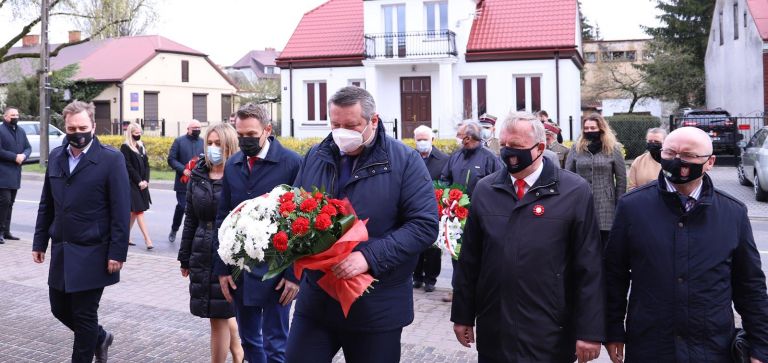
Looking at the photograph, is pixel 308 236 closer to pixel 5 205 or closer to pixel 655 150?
pixel 655 150

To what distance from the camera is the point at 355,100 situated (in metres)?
4.00

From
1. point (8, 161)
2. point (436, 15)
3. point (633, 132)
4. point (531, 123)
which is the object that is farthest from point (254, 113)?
point (436, 15)

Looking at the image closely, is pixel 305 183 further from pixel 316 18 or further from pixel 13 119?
pixel 316 18

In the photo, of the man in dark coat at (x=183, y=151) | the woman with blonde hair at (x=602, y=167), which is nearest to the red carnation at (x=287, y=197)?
the woman with blonde hair at (x=602, y=167)

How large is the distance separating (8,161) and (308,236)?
977 cm

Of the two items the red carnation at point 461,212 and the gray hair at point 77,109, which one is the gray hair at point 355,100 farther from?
the red carnation at point 461,212

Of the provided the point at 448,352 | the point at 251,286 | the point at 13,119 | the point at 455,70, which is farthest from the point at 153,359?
the point at 455,70

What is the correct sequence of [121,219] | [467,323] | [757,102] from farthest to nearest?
[757,102] < [121,219] < [467,323]

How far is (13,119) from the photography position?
478 inches

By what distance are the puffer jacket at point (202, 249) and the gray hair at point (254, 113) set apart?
26.3 inches

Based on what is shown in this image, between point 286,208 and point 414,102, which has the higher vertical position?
point 414,102

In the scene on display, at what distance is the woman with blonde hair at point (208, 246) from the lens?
18.0 feet

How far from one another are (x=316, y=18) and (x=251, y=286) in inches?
1348

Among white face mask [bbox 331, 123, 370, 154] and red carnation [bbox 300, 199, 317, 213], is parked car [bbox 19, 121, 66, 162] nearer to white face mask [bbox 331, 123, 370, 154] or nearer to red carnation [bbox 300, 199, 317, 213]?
white face mask [bbox 331, 123, 370, 154]
